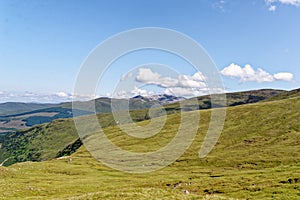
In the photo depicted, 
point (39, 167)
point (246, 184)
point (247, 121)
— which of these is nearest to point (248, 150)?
point (247, 121)

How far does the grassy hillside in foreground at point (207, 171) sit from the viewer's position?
40647mm

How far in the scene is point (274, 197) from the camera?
3484 cm

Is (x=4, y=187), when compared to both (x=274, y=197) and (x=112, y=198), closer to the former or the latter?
(x=112, y=198)

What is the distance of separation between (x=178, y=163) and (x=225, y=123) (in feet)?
183

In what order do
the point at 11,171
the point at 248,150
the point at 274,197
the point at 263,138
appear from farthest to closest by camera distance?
the point at 263,138
the point at 248,150
the point at 11,171
the point at 274,197

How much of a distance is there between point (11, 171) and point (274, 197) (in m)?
62.0

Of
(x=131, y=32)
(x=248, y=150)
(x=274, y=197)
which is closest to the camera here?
(x=274, y=197)

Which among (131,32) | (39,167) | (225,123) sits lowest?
(39,167)

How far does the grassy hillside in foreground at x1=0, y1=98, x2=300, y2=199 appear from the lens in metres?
40.6

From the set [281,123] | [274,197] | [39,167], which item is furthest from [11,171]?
[281,123]

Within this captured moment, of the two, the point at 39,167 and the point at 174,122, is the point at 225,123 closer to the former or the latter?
the point at 174,122

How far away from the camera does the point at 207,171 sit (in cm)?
8369

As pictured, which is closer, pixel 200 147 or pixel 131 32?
pixel 131 32

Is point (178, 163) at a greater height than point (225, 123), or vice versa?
point (225, 123)
